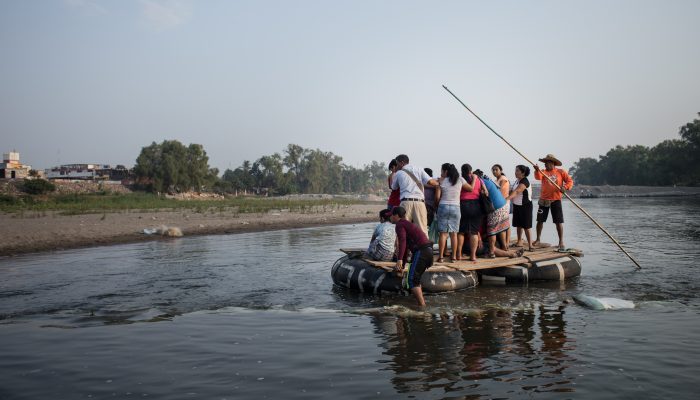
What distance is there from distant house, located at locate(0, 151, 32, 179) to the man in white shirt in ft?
247

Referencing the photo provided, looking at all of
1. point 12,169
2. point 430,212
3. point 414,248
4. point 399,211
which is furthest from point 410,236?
point 12,169

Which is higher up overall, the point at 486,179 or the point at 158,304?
the point at 486,179

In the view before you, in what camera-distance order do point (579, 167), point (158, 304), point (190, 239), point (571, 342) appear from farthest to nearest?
point (579, 167) → point (190, 239) → point (158, 304) → point (571, 342)

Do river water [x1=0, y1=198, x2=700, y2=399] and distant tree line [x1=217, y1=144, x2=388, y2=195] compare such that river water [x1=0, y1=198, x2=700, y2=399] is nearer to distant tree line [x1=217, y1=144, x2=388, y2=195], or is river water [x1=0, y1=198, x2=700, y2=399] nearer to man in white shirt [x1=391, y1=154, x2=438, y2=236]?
man in white shirt [x1=391, y1=154, x2=438, y2=236]

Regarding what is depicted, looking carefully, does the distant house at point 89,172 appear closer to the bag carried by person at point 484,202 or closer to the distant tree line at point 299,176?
the distant tree line at point 299,176

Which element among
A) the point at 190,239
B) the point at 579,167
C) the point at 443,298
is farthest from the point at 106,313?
the point at 579,167

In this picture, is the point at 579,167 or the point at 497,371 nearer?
the point at 497,371

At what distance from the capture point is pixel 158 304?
10.4m

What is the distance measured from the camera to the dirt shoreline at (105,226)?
20.8m

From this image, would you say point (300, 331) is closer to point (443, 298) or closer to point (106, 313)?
point (443, 298)

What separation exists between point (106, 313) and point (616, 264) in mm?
13112

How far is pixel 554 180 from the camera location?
42.4ft

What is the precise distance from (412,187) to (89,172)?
9925 centimetres

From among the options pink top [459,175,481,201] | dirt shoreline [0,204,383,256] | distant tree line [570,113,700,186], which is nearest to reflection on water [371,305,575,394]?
pink top [459,175,481,201]
